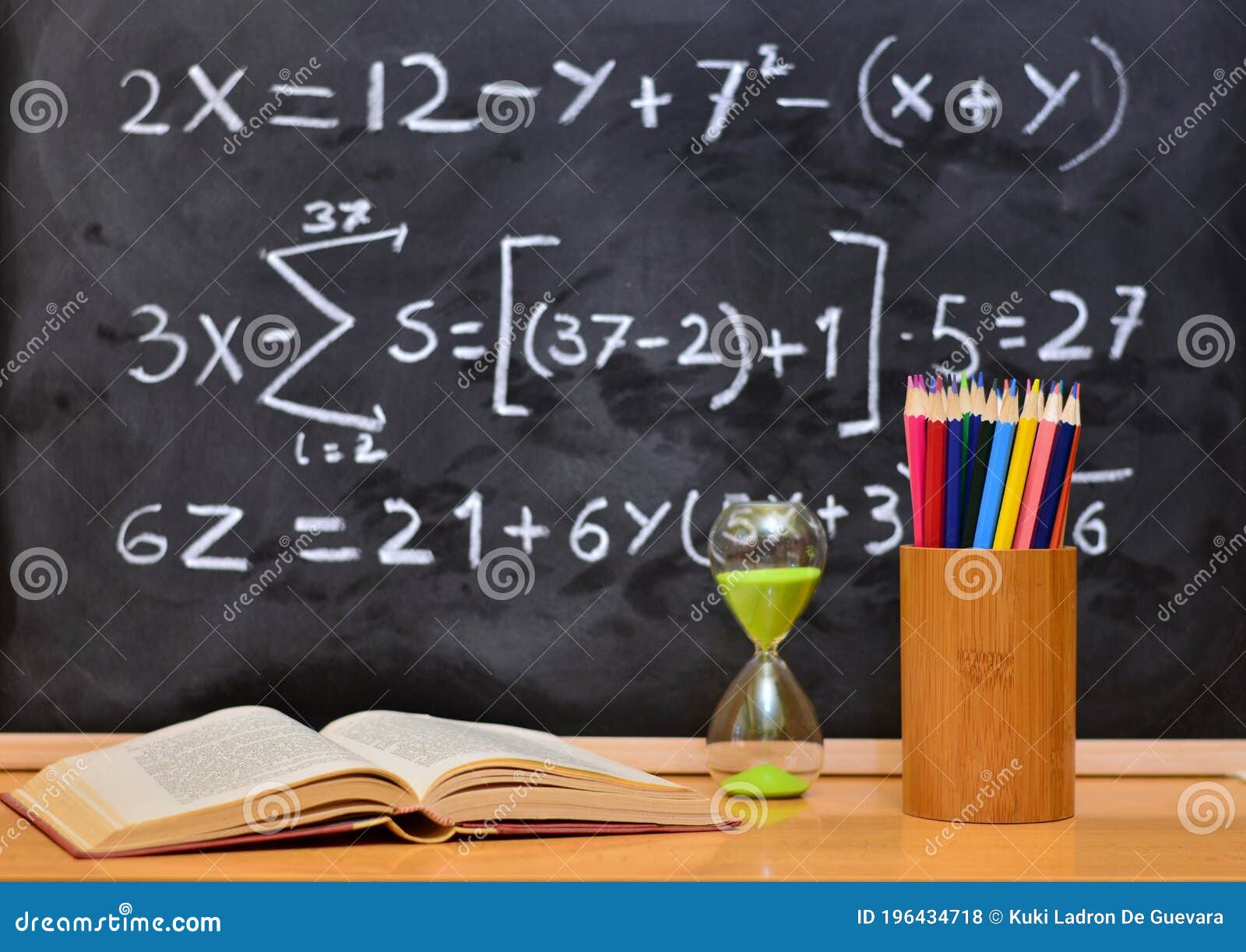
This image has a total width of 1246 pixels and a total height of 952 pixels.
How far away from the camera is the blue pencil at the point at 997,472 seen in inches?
35.1

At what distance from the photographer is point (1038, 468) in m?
0.90

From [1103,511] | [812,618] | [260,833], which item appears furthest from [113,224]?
[1103,511]

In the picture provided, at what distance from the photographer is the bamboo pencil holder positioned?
34.5 inches

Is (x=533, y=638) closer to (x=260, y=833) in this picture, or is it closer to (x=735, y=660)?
(x=735, y=660)

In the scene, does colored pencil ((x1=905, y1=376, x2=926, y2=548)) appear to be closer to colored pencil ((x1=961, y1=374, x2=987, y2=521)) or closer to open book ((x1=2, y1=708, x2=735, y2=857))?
colored pencil ((x1=961, y1=374, x2=987, y2=521))

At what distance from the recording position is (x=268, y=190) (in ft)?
3.90

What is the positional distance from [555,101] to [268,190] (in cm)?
31
